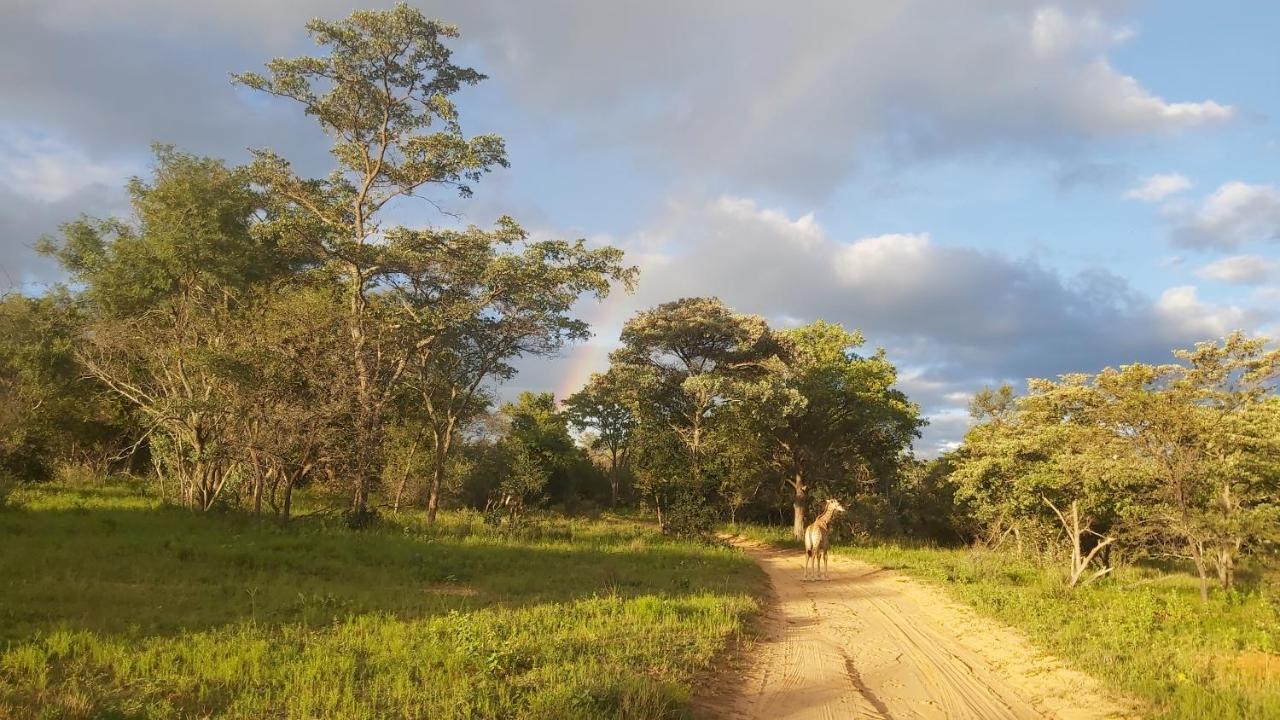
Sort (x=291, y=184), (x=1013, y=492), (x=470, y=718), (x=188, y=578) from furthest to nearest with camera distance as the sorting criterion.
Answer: (x=291, y=184) → (x=1013, y=492) → (x=188, y=578) → (x=470, y=718)

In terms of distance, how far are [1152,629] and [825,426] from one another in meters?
17.7

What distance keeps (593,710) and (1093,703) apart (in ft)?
18.0

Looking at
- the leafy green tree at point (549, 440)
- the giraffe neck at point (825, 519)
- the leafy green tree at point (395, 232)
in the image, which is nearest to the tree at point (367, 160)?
the leafy green tree at point (395, 232)

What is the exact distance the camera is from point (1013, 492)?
17.5 m

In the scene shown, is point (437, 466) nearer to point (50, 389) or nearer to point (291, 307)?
point (291, 307)

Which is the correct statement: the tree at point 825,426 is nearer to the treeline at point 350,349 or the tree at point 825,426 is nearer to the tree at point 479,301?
the treeline at point 350,349

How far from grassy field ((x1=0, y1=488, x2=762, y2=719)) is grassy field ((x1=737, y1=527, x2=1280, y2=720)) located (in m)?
4.54

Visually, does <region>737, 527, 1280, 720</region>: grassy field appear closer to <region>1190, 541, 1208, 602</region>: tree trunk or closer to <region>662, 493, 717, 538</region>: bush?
<region>1190, 541, 1208, 602</region>: tree trunk

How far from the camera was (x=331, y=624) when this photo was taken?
8672 millimetres

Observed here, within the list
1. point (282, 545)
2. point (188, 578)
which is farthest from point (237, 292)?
point (188, 578)

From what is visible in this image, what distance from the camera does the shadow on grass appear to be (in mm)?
8789

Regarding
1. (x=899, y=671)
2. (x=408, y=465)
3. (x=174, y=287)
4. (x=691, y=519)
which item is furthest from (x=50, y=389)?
(x=899, y=671)

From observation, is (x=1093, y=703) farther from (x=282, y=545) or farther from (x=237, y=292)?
(x=237, y=292)

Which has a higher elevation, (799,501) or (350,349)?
(350,349)
